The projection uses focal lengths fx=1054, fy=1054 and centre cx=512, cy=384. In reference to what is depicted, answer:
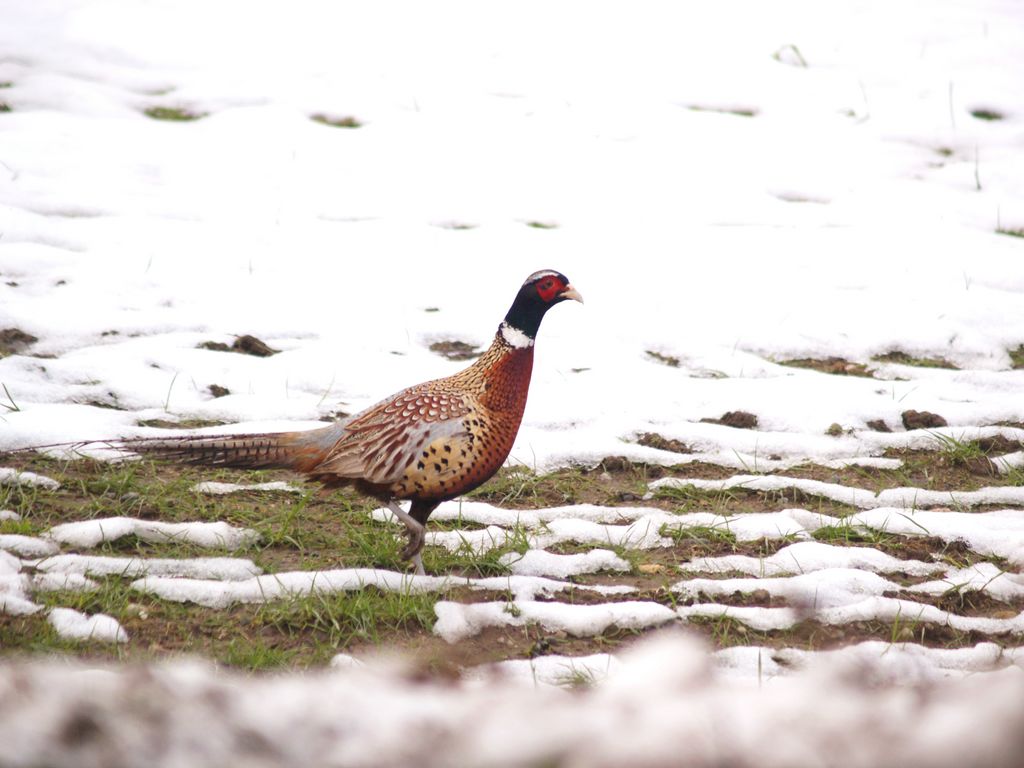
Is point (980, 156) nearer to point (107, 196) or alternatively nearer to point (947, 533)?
point (947, 533)

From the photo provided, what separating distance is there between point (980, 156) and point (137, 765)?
7.86 metres

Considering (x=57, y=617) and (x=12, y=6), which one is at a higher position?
(x=12, y=6)

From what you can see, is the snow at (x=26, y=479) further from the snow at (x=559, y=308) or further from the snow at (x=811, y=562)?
the snow at (x=811, y=562)

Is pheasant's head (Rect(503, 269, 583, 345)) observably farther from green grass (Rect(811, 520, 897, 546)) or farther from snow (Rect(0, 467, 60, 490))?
snow (Rect(0, 467, 60, 490))

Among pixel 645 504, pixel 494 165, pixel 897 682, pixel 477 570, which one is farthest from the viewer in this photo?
pixel 494 165

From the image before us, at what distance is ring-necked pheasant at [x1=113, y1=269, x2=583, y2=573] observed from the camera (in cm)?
368

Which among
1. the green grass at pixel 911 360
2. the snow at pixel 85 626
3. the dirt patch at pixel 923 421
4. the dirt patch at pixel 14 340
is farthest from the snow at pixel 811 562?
the dirt patch at pixel 14 340

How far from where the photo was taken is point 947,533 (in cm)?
401

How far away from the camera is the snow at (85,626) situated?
3109 millimetres

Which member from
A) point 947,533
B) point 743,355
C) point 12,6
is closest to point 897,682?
point 947,533

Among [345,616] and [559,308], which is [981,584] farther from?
[559,308]

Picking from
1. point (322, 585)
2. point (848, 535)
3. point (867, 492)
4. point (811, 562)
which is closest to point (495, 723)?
point (322, 585)

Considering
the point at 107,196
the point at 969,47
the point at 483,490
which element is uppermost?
the point at 969,47

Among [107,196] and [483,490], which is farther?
[107,196]
